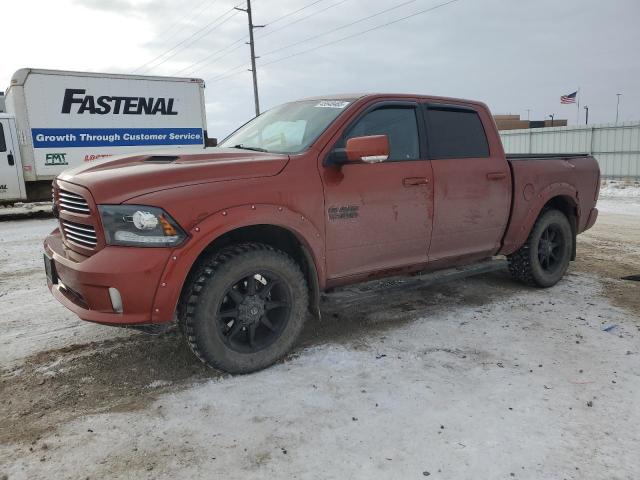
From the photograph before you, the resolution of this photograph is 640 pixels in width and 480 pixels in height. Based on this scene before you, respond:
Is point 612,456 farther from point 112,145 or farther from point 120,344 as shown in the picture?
point 112,145

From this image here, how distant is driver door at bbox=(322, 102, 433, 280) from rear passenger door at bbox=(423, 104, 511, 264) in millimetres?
145

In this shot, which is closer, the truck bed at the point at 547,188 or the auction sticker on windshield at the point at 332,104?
the auction sticker on windshield at the point at 332,104

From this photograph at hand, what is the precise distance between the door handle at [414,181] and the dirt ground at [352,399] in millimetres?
842

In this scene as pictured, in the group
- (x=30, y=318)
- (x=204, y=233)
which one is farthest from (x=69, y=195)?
(x=30, y=318)

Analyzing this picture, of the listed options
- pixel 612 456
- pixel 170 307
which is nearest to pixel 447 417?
pixel 612 456

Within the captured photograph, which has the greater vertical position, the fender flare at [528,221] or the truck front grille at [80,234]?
the truck front grille at [80,234]

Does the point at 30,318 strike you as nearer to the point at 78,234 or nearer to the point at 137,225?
the point at 78,234

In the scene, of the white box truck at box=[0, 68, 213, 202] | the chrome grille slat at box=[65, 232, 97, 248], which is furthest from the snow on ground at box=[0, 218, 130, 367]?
the white box truck at box=[0, 68, 213, 202]

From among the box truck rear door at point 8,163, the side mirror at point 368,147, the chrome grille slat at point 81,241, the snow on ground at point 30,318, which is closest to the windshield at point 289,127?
the side mirror at point 368,147

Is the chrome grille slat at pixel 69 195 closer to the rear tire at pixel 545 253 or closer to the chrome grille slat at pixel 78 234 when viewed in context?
the chrome grille slat at pixel 78 234

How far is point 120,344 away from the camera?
3.78 m

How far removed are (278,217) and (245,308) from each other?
633mm

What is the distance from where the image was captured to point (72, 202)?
312 cm

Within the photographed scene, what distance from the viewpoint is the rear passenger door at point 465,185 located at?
4102mm
